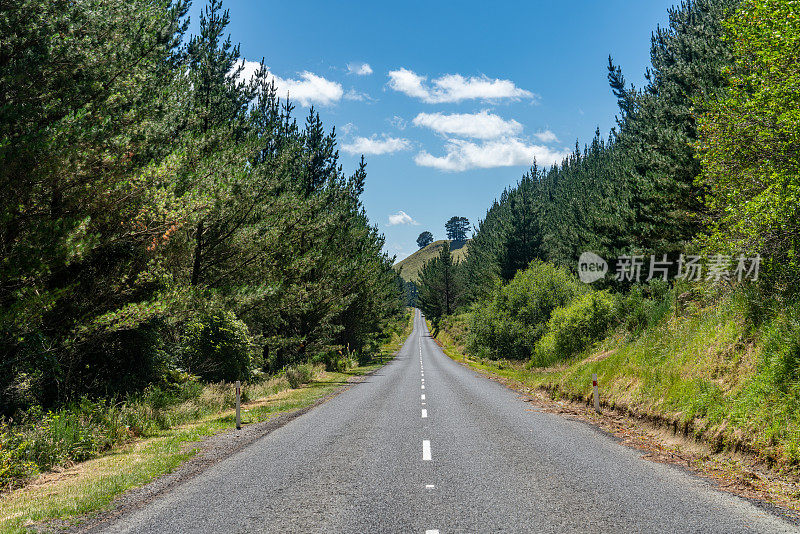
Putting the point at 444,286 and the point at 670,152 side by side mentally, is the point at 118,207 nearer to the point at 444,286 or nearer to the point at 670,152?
the point at 670,152

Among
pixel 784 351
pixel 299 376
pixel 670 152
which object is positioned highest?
pixel 670 152

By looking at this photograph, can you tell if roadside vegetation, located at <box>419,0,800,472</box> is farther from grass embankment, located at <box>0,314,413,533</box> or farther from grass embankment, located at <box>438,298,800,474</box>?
grass embankment, located at <box>0,314,413,533</box>

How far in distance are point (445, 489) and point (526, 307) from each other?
31.4 metres

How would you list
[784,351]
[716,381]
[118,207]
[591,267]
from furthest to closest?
[591,267]
[118,207]
[716,381]
[784,351]

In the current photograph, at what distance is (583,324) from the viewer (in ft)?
79.7

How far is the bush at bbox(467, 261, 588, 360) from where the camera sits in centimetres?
3528

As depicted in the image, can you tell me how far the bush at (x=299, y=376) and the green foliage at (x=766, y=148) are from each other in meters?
19.1

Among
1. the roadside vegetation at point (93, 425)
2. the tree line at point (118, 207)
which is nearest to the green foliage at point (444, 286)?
the tree line at point (118, 207)

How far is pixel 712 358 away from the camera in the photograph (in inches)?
396

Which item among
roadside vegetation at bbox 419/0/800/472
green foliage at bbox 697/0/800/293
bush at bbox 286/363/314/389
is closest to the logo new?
roadside vegetation at bbox 419/0/800/472

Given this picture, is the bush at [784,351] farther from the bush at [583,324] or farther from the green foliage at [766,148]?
the bush at [583,324]

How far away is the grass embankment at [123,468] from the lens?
5.91 m

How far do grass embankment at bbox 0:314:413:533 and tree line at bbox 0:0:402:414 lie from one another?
5.86 feet

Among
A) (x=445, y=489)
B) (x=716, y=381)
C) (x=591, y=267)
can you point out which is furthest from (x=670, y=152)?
(x=445, y=489)
